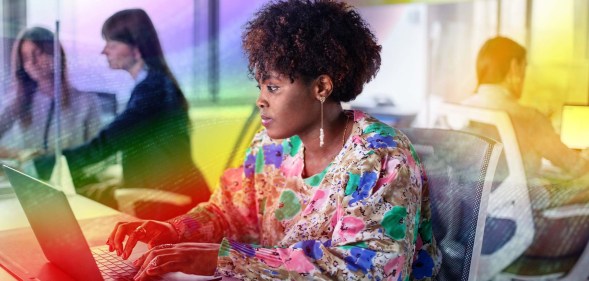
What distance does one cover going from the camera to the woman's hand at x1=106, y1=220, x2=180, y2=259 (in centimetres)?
108

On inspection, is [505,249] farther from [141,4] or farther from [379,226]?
[141,4]

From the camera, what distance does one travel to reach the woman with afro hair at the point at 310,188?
0.92 metres

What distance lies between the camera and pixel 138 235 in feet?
3.65

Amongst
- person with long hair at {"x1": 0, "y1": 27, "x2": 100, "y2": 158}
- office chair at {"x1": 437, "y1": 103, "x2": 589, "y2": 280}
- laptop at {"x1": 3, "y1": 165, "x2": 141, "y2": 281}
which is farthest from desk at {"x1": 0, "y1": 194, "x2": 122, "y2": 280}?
office chair at {"x1": 437, "y1": 103, "x2": 589, "y2": 280}

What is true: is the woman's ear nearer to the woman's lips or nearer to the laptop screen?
the woman's lips

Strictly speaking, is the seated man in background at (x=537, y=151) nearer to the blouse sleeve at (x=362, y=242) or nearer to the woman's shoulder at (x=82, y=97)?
the blouse sleeve at (x=362, y=242)

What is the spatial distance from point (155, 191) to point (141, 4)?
599 millimetres

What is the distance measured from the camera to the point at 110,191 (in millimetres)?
1854

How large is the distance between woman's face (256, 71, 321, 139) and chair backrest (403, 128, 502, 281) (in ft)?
0.81

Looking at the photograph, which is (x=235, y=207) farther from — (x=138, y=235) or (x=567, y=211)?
(x=567, y=211)

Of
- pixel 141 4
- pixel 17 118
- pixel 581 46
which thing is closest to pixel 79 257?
pixel 17 118

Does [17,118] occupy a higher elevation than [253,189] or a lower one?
higher

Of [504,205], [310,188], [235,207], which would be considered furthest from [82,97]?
[504,205]

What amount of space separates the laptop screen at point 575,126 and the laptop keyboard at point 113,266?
1388mm
